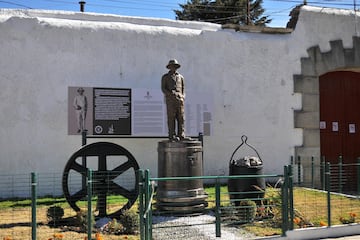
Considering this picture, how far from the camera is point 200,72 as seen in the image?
41.8ft

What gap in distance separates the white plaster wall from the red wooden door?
1215 millimetres

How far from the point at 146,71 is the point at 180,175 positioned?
410 cm

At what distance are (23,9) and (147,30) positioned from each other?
295 cm

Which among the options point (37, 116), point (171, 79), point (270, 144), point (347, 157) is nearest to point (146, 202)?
point (171, 79)

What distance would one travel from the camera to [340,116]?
1496 centimetres

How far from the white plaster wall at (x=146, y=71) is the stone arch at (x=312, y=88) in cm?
20

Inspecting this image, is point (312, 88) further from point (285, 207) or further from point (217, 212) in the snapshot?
point (217, 212)

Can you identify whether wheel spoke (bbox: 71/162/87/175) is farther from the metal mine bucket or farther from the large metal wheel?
the metal mine bucket

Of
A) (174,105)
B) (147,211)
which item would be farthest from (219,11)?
(147,211)

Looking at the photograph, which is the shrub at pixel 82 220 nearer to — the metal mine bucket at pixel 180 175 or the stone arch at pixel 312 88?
the metal mine bucket at pixel 180 175

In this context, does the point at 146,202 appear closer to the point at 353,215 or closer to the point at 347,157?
the point at 353,215

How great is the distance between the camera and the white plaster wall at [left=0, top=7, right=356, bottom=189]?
36.7 feet

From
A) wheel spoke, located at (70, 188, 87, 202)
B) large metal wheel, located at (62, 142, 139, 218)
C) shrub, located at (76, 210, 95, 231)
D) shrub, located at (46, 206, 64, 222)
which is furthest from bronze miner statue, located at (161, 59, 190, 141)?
shrub, located at (46, 206, 64, 222)

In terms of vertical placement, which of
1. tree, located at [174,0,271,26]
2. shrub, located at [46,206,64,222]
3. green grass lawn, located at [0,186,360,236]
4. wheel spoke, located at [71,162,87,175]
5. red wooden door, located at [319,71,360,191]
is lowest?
green grass lawn, located at [0,186,360,236]
